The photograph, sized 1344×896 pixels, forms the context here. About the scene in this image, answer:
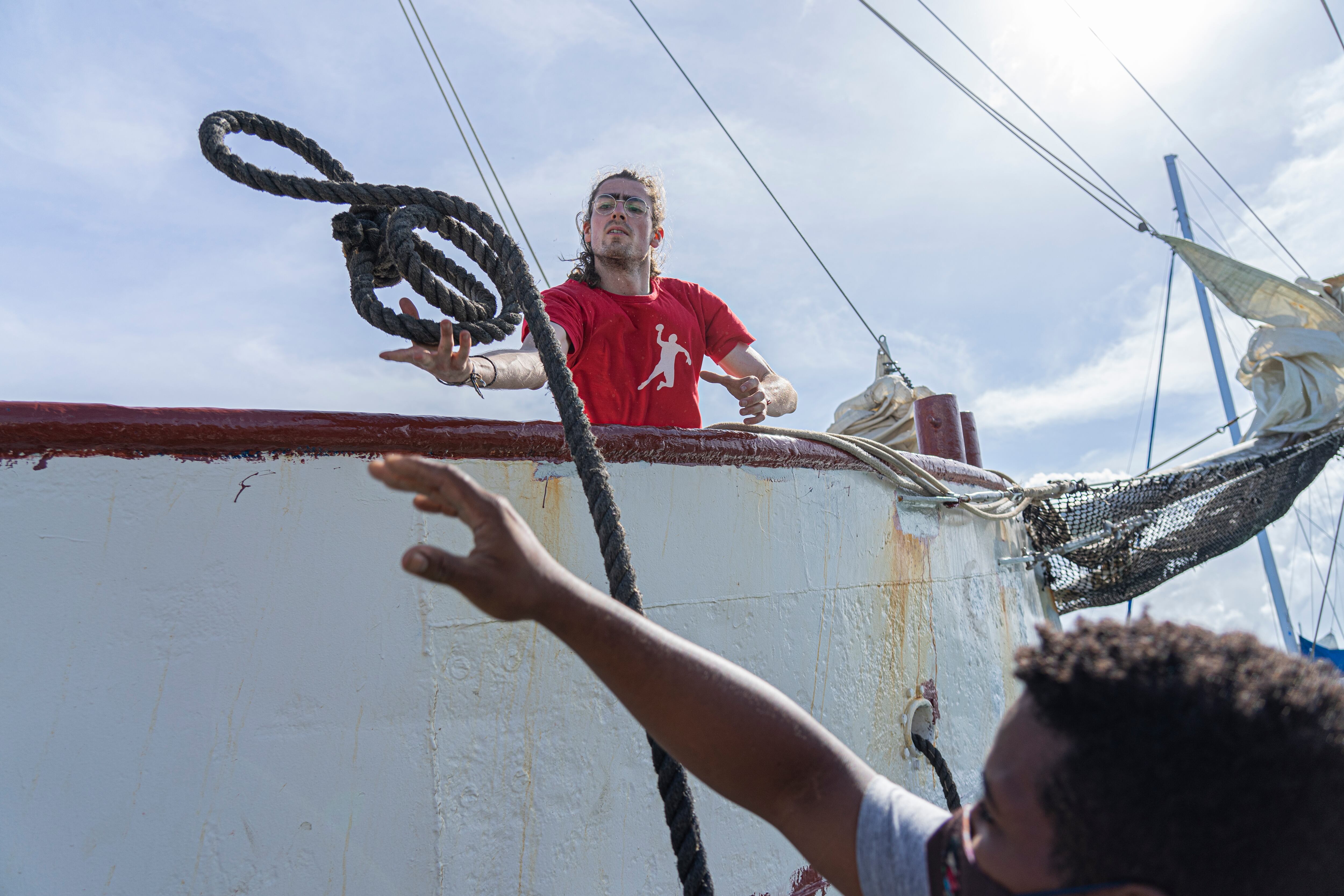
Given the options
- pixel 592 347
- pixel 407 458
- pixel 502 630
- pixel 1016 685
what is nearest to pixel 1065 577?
pixel 1016 685

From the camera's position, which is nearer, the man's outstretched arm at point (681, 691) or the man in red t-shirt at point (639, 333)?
the man's outstretched arm at point (681, 691)

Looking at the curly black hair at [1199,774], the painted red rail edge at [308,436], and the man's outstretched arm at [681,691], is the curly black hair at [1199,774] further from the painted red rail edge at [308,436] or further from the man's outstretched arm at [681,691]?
the painted red rail edge at [308,436]

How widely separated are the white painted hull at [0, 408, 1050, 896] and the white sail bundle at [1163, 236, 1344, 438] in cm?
508

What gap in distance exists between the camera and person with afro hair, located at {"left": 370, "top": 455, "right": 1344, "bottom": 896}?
0.67 meters

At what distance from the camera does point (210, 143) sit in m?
1.77

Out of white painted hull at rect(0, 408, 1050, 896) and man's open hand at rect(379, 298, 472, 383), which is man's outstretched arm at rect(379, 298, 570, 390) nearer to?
man's open hand at rect(379, 298, 472, 383)

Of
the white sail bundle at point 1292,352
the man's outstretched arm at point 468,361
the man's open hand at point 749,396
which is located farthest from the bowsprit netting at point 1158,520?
the man's outstretched arm at point 468,361

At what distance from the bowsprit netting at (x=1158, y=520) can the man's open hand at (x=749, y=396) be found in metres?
2.04

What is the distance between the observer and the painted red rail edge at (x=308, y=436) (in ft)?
4.85

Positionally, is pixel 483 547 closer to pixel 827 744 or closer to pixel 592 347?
pixel 827 744

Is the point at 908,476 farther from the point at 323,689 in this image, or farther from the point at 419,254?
the point at 323,689

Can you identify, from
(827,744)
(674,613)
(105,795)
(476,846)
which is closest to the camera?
(827,744)

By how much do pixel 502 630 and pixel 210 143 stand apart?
1252mm

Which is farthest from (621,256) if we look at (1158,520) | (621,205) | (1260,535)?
(1260,535)
